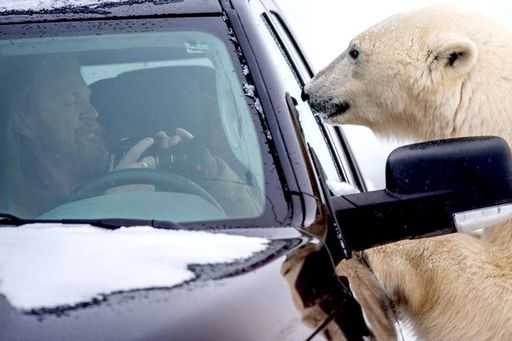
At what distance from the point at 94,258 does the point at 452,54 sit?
96.6 inches

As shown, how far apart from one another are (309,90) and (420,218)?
2201 millimetres

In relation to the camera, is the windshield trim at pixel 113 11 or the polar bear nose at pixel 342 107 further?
the polar bear nose at pixel 342 107

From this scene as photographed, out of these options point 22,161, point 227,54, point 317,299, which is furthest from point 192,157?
point 317,299

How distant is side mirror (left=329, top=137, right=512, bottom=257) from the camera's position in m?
2.02

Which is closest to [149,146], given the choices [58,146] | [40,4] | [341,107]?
[58,146]

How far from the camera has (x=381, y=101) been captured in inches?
169

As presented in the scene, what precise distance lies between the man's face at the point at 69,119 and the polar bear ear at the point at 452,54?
1.74 meters

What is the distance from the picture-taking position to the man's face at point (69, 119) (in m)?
2.34

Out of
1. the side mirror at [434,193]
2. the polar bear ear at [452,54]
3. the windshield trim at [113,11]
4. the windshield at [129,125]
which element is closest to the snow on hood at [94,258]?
the windshield at [129,125]

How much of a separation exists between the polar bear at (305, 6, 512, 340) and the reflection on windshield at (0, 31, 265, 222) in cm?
89

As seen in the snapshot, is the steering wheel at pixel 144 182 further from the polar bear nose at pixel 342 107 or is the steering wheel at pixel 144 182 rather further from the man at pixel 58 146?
the polar bear nose at pixel 342 107

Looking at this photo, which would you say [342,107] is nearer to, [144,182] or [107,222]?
[144,182]

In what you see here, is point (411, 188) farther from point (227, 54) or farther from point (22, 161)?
point (22, 161)

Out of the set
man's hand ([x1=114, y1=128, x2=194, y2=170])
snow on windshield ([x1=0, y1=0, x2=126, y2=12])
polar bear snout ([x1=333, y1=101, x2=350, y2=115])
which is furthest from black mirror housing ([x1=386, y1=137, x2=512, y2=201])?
polar bear snout ([x1=333, y1=101, x2=350, y2=115])
